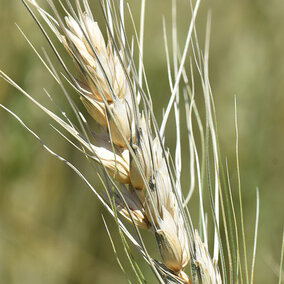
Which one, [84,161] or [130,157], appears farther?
[84,161]

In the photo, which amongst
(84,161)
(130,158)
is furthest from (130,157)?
(84,161)

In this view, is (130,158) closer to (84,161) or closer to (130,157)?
(130,157)

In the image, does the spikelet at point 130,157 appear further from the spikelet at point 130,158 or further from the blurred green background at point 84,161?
the blurred green background at point 84,161

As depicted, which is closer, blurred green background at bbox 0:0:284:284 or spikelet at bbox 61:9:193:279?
spikelet at bbox 61:9:193:279

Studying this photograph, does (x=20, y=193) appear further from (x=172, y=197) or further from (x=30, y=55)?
(x=172, y=197)

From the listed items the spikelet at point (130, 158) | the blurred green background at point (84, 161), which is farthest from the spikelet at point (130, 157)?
the blurred green background at point (84, 161)

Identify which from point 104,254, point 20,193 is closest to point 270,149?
point 104,254

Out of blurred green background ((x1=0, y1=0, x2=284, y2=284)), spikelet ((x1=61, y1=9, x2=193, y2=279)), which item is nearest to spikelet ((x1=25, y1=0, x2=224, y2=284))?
spikelet ((x1=61, y1=9, x2=193, y2=279))

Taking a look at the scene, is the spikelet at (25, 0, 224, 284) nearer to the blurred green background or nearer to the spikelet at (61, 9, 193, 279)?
the spikelet at (61, 9, 193, 279)
